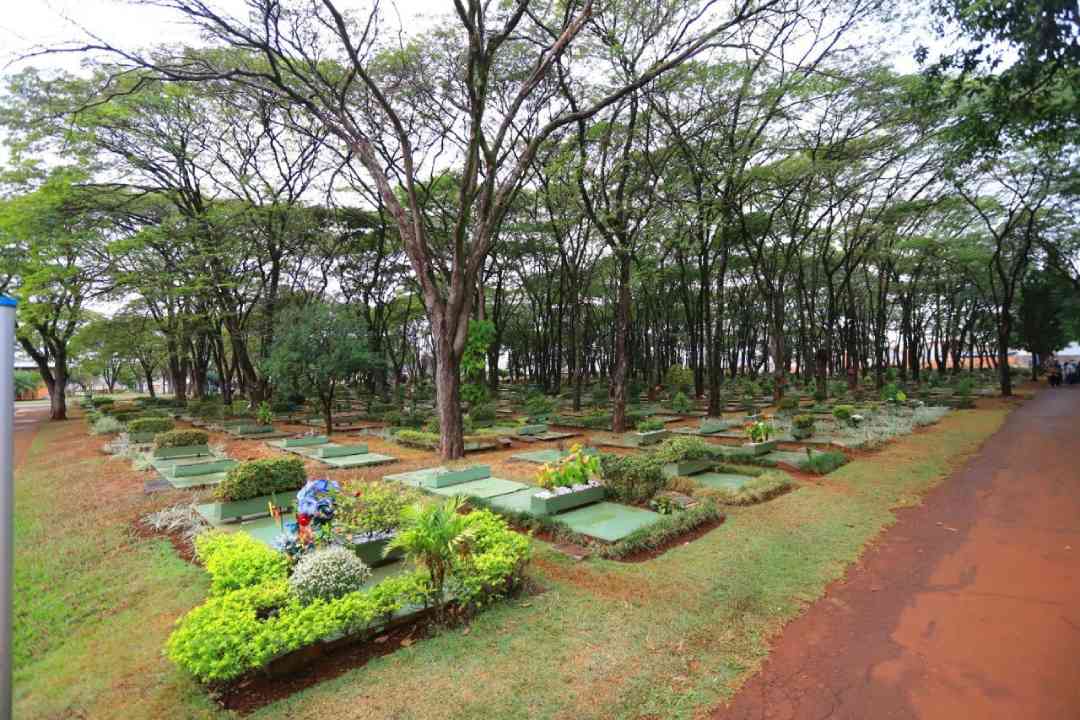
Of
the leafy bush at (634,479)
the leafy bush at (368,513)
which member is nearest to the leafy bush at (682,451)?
the leafy bush at (634,479)

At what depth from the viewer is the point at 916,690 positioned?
3551mm

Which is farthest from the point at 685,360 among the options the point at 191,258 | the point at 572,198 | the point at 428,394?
the point at 191,258

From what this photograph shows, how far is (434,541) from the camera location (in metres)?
4.45

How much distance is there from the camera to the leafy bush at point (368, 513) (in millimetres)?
5684

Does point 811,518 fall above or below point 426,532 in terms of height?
below

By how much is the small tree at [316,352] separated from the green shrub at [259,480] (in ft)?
29.5

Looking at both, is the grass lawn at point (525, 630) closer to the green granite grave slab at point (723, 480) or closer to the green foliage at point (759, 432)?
the green granite grave slab at point (723, 480)

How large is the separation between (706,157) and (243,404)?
24.7m

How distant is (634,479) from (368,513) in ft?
13.2

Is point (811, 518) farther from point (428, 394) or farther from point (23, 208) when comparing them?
point (428, 394)

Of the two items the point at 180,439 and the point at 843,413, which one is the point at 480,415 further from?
the point at 843,413

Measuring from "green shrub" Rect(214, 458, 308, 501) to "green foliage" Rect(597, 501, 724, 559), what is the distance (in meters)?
5.09

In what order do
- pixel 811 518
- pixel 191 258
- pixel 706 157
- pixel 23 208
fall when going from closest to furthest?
pixel 811 518 < pixel 23 208 < pixel 706 157 < pixel 191 258

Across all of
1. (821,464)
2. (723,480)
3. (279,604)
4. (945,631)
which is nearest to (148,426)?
(279,604)
